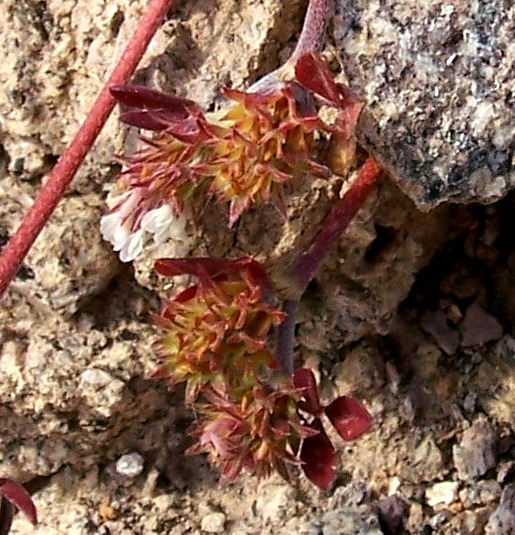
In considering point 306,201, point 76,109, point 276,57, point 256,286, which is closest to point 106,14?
point 76,109

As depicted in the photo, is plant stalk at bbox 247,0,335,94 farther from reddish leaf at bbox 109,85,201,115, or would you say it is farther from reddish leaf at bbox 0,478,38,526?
reddish leaf at bbox 0,478,38,526

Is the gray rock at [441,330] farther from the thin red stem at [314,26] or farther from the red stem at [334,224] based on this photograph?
the thin red stem at [314,26]

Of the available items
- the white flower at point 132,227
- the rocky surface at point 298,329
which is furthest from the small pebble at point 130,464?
the white flower at point 132,227

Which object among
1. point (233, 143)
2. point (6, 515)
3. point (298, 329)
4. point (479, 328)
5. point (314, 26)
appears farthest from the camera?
point (479, 328)

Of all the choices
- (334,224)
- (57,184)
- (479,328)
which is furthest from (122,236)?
(479,328)

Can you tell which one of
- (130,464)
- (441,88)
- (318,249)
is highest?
(441,88)

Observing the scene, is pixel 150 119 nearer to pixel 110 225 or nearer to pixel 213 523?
pixel 110 225
